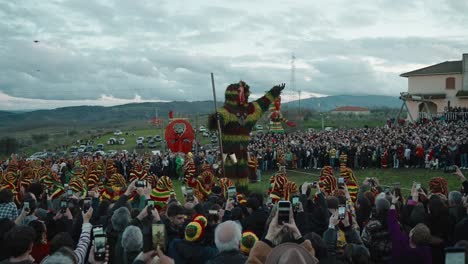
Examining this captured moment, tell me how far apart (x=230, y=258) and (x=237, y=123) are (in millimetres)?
11132

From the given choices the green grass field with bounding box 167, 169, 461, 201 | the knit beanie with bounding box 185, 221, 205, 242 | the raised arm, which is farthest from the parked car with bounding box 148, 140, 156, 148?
the knit beanie with bounding box 185, 221, 205, 242

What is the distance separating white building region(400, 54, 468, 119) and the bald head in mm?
42238

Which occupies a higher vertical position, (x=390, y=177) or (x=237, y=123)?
(x=237, y=123)

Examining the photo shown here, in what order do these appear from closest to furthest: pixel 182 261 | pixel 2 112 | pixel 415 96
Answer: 1. pixel 182 261
2. pixel 415 96
3. pixel 2 112

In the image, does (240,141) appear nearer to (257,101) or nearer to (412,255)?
(257,101)

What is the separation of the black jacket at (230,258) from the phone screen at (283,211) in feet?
2.12

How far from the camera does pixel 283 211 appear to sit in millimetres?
5074

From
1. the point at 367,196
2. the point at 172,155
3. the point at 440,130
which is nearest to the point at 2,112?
the point at 172,155

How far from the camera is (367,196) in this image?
28.1 feet

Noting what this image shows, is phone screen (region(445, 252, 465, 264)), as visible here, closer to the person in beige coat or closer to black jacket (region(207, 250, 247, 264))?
the person in beige coat

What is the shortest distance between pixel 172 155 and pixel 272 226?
83.6ft

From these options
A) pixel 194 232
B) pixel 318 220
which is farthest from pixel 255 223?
pixel 194 232

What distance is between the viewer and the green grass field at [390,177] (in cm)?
2019

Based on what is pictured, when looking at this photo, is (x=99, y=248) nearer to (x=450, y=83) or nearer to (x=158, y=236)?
(x=158, y=236)
